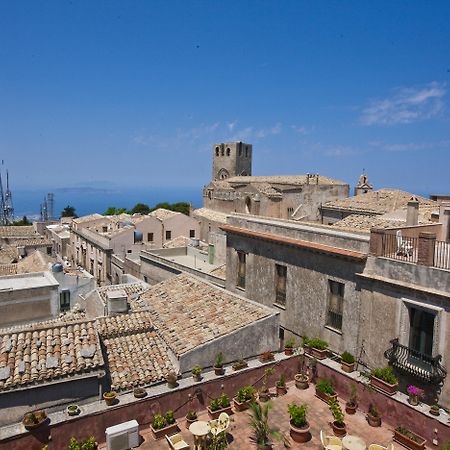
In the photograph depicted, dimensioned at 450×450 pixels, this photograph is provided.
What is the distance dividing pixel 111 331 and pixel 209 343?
432 centimetres

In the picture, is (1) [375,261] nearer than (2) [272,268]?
Yes

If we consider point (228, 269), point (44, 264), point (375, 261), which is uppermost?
point (375, 261)

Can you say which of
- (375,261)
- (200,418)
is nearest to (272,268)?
(375,261)

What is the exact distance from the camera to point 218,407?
11812 mm

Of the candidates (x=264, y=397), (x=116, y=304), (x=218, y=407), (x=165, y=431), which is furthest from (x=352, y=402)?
(x=116, y=304)

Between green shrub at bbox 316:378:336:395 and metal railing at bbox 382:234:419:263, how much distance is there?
4.88 m

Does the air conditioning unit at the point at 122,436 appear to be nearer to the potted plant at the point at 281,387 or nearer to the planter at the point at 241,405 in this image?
the planter at the point at 241,405

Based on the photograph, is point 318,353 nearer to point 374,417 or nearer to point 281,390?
point 281,390

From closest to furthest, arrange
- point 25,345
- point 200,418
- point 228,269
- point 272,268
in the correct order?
point 200,418 < point 25,345 < point 272,268 < point 228,269

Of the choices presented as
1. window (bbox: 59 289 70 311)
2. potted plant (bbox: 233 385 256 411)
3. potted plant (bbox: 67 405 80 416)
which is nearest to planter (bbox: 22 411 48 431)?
potted plant (bbox: 67 405 80 416)

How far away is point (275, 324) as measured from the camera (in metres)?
15.9

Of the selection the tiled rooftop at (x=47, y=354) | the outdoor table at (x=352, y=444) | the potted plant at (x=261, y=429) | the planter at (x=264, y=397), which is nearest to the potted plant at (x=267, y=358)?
the planter at (x=264, y=397)

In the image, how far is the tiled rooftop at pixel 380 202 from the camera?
3453 cm

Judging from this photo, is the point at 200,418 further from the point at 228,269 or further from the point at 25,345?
the point at 228,269
